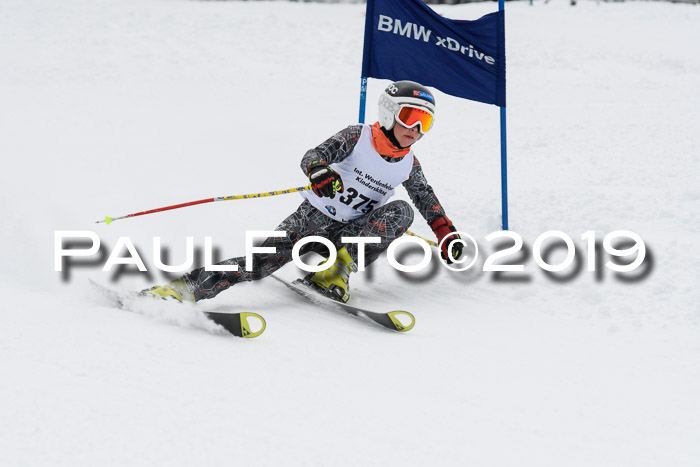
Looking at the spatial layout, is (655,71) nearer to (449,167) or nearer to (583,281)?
(449,167)

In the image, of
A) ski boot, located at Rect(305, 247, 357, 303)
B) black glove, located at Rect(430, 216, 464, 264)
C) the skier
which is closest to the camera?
the skier

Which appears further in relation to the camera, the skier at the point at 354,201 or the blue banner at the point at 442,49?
the blue banner at the point at 442,49

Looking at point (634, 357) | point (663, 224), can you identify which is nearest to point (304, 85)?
point (663, 224)

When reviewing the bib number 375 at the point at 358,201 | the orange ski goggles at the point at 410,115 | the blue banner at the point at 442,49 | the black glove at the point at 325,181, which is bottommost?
the bib number 375 at the point at 358,201

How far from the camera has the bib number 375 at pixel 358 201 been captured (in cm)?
414

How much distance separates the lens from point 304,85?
10.8 m

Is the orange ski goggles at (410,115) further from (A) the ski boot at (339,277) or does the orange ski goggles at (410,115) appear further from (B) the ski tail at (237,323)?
(B) the ski tail at (237,323)

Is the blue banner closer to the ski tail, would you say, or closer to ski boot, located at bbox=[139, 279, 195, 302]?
ski boot, located at bbox=[139, 279, 195, 302]

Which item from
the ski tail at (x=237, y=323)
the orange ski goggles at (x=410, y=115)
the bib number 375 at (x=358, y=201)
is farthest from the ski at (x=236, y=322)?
the orange ski goggles at (x=410, y=115)

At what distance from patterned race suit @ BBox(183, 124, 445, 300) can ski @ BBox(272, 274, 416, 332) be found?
19 cm

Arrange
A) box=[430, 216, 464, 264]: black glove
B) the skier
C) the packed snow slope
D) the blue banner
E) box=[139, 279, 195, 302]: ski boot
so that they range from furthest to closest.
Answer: the blue banner < box=[430, 216, 464, 264]: black glove < the skier < box=[139, 279, 195, 302]: ski boot < the packed snow slope

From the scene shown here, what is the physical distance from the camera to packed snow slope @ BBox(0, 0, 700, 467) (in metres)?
2.28

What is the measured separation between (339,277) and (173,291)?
0.96 metres

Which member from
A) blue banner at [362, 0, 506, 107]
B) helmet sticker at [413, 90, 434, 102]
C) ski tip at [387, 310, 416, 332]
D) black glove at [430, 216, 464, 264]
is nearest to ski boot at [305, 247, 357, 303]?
ski tip at [387, 310, 416, 332]
